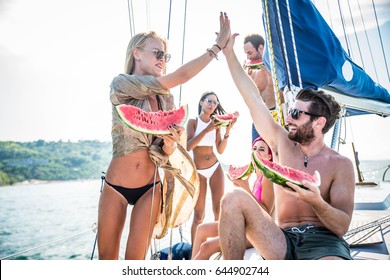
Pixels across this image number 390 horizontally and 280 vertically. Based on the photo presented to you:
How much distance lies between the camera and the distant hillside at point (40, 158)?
3.83 metres

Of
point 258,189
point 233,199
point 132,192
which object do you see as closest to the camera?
point 233,199

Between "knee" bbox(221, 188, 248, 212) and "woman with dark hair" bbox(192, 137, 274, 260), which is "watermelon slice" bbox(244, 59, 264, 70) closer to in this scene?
"woman with dark hair" bbox(192, 137, 274, 260)

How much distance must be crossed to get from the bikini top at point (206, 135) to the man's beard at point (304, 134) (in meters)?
1.94

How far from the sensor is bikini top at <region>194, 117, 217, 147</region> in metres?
3.66

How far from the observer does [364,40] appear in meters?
4.03

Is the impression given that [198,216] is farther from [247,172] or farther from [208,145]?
[247,172]

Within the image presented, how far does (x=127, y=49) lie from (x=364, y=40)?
11.6ft

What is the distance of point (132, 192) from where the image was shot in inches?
70.6

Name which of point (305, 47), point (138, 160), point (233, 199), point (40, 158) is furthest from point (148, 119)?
point (40, 158)

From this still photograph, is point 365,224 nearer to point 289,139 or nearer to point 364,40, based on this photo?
point 289,139

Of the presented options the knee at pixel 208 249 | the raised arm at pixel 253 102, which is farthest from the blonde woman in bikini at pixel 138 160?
the knee at pixel 208 249

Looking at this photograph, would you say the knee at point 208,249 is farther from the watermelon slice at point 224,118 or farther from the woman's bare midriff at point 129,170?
the watermelon slice at point 224,118

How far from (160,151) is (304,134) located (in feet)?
2.84
